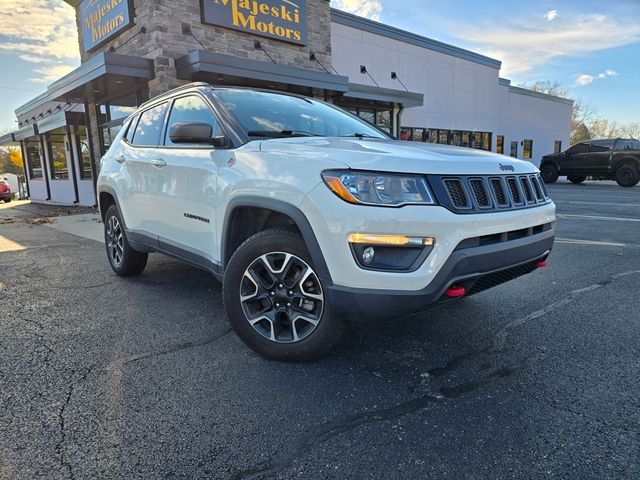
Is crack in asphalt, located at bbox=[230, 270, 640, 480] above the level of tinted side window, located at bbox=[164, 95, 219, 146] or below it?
below

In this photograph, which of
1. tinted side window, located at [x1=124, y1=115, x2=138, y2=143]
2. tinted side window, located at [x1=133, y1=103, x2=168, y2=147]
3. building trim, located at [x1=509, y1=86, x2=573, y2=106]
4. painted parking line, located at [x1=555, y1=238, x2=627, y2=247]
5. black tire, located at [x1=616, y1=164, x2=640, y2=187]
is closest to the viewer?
tinted side window, located at [x1=133, y1=103, x2=168, y2=147]

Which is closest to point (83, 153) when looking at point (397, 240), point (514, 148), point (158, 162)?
point (158, 162)

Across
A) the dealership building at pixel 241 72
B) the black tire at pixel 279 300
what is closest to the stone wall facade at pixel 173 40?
the dealership building at pixel 241 72

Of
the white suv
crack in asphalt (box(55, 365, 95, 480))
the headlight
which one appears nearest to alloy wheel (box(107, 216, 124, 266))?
the white suv

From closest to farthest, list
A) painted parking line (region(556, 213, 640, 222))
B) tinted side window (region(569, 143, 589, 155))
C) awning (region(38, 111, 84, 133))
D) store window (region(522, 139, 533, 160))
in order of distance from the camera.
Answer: painted parking line (region(556, 213, 640, 222)) < awning (region(38, 111, 84, 133)) < tinted side window (region(569, 143, 589, 155)) < store window (region(522, 139, 533, 160))

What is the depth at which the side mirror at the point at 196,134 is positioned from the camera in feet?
9.73

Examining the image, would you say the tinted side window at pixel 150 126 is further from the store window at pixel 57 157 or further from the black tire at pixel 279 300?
the store window at pixel 57 157

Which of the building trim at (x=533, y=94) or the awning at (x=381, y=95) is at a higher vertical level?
the building trim at (x=533, y=94)

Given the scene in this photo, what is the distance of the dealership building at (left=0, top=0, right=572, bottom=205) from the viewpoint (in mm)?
10422

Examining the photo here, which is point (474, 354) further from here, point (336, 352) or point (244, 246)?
point (244, 246)

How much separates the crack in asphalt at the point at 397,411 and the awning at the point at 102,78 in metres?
10.1

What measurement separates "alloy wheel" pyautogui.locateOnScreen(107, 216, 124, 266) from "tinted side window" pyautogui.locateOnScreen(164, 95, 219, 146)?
1.57m

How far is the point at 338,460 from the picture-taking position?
6.24ft

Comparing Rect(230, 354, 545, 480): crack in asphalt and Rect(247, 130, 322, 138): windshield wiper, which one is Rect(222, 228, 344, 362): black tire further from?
Rect(247, 130, 322, 138): windshield wiper
